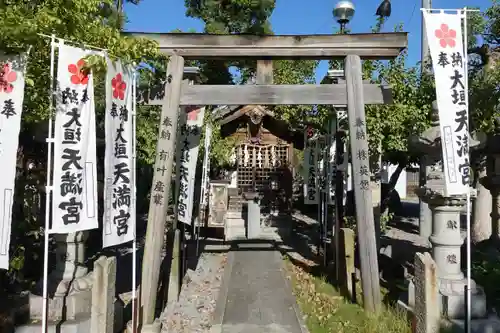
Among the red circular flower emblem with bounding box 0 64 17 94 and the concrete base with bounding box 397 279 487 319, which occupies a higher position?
the red circular flower emblem with bounding box 0 64 17 94

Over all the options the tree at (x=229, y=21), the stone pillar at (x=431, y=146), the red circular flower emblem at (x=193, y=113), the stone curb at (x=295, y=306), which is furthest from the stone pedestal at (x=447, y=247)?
the tree at (x=229, y=21)

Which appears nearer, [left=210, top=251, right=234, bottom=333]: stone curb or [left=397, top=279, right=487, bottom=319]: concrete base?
[left=397, top=279, right=487, bottom=319]: concrete base

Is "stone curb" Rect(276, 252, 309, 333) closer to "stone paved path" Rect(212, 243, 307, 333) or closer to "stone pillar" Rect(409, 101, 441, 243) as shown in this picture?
"stone paved path" Rect(212, 243, 307, 333)

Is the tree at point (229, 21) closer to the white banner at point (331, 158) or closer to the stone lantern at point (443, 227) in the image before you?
the white banner at point (331, 158)

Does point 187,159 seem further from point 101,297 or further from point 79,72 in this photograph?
point 101,297

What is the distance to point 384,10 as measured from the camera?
1120 cm

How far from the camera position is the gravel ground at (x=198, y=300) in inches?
259

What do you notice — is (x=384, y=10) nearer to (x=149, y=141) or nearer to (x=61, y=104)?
(x=149, y=141)

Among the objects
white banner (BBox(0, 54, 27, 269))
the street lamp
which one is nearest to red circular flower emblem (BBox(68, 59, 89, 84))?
white banner (BBox(0, 54, 27, 269))

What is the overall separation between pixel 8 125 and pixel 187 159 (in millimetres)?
4511

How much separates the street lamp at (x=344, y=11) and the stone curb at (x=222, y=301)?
19.4 feet

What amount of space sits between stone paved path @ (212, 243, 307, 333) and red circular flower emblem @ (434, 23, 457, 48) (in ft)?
14.2

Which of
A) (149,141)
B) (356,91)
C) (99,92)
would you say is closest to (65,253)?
(99,92)

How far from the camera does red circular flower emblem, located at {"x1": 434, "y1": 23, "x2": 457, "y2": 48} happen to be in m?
5.50
